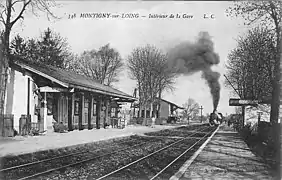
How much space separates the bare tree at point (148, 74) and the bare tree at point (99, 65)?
171 centimetres

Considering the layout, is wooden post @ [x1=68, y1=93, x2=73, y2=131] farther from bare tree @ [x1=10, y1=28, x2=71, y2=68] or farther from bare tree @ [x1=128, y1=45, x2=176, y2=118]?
bare tree @ [x1=10, y1=28, x2=71, y2=68]

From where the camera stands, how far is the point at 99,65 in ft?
136

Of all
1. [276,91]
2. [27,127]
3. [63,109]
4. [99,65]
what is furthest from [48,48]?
[276,91]

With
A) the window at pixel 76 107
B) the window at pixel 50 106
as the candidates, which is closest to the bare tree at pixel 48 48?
the window at pixel 76 107

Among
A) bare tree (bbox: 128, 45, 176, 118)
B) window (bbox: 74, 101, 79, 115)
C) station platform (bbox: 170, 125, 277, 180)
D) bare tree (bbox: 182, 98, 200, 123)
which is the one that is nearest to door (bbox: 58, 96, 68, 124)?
window (bbox: 74, 101, 79, 115)

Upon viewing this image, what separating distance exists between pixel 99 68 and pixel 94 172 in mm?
33688

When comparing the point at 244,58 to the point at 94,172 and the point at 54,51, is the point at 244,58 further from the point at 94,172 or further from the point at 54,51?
the point at 54,51

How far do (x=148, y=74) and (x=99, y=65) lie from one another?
6.05m

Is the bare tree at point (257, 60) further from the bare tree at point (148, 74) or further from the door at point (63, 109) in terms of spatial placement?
the door at point (63, 109)

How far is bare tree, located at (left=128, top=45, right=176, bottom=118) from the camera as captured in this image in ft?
111

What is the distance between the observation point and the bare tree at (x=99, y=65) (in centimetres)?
3628

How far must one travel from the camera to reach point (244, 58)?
22109 millimetres

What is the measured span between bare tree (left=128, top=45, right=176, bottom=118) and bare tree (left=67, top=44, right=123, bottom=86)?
67.2 inches

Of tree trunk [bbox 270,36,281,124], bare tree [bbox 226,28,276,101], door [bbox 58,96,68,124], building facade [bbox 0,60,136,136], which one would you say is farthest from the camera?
door [bbox 58,96,68,124]
